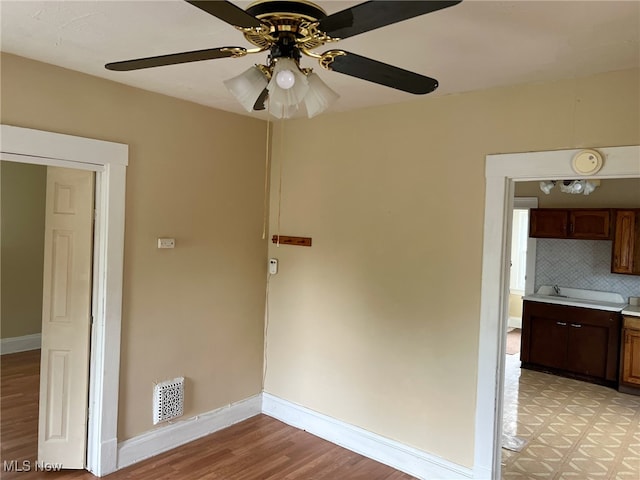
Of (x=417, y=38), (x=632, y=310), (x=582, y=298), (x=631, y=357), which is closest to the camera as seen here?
(x=417, y=38)

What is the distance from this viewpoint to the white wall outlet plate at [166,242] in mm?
3141

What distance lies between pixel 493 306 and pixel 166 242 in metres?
2.18

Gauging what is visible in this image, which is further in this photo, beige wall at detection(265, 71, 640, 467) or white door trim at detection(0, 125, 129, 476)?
white door trim at detection(0, 125, 129, 476)

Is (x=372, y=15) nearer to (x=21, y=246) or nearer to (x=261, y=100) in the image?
(x=261, y=100)

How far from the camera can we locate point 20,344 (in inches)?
210

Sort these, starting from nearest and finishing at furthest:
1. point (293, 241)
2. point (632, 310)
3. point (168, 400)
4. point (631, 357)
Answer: point (168, 400) < point (293, 241) < point (631, 357) < point (632, 310)

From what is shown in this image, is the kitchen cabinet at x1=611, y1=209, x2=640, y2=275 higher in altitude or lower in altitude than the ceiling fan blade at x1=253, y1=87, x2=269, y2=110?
lower

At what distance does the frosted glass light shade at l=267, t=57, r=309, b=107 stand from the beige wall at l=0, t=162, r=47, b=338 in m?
5.11

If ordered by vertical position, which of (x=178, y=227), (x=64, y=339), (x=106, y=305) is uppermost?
(x=178, y=227)

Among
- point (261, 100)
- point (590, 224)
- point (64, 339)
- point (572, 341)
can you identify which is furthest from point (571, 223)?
point (64, 339)

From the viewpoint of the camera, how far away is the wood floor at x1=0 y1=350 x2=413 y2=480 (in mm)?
2973

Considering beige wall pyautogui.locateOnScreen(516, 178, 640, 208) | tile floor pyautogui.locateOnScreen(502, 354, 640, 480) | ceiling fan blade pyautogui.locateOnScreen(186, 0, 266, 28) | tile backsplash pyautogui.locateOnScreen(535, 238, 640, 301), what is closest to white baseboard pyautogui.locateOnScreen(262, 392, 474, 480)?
tile floor pyautogui.locateOnScreen(502, 354, 640, 480)
